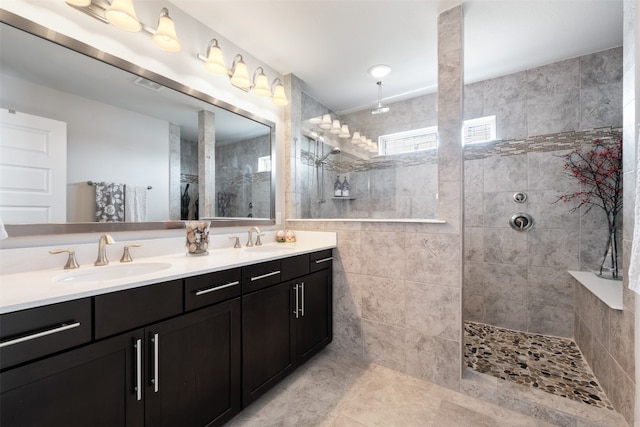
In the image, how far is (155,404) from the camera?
1.05m

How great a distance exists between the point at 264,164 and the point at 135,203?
112 centimetres

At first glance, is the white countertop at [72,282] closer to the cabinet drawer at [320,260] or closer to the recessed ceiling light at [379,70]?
the cabinet drawer at [320,260]

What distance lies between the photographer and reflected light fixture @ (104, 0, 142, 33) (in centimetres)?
130

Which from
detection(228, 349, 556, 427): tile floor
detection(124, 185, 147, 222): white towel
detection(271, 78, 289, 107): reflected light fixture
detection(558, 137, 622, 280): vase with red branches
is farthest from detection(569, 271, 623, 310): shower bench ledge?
detection(124, 185, 147, 222): white towel

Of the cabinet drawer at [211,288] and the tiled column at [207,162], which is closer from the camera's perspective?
the cabinet drawer at [211,288]

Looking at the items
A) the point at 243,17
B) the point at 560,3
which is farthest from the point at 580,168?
the point at 243,17

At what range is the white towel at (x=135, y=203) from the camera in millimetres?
1467

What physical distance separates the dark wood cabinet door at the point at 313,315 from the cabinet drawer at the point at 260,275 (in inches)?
9.9

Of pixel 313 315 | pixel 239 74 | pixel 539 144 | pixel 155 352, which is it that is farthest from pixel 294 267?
pixel 539 144

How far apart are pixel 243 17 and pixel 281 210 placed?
1.56m

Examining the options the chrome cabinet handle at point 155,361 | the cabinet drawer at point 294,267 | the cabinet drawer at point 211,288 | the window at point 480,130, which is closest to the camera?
the chrome cabinet handle at point 155,361

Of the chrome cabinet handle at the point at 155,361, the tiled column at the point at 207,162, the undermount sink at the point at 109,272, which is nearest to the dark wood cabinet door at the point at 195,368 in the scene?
the chrome cabinet handle at the point at 155,361

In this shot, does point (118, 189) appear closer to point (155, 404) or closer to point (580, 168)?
point (155, 404)

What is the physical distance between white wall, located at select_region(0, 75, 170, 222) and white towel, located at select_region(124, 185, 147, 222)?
3cm
